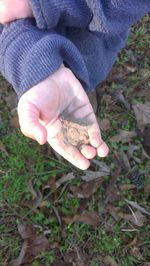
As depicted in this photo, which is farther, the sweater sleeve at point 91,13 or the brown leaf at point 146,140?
the brown leaf at point 146,140

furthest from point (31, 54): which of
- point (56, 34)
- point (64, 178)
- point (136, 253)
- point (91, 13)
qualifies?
point (136, 253)

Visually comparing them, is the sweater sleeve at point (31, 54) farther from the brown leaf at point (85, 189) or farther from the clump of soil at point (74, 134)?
the brown leaf at point (85, 189)

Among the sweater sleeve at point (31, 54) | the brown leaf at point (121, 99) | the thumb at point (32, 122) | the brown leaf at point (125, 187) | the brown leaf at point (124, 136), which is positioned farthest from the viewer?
the brown leaf at point (121, 99)

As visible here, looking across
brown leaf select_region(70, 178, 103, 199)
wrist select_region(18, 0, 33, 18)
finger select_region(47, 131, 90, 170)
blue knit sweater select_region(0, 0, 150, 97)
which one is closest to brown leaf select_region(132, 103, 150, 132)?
brown leaf select_region(70, 178, 103, 199)

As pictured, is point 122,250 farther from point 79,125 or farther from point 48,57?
point 48,57

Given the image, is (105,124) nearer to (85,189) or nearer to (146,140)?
(146,140)

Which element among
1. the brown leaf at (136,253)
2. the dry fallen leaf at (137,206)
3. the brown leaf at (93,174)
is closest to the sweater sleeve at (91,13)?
the brown leaf at (93,174)

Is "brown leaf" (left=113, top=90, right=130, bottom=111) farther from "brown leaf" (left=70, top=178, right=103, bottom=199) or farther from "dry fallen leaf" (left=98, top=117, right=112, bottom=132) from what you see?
"brown leaf" (left=70, top=178, right=103, bottom=199)

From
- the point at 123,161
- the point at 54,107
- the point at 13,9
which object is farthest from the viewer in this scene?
the point at 123,161
